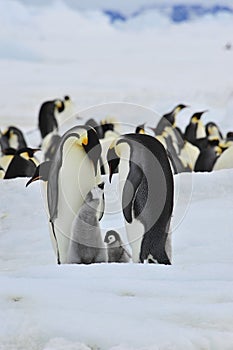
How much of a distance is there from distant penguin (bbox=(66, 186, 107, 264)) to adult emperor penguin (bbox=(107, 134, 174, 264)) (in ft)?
0.56

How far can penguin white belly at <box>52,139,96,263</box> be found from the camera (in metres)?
3.43

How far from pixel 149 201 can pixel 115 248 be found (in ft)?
1.09

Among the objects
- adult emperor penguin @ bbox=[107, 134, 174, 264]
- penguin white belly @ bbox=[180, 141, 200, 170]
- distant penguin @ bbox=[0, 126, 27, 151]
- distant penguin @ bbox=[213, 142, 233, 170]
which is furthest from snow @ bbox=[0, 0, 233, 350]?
distant penguin @ bbox=[0, 126, 27, 151]

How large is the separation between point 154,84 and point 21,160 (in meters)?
22.5

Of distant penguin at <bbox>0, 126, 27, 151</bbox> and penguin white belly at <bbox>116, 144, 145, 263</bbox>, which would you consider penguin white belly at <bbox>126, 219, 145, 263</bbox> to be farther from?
distant penguin at <bbox>0, 126, 27, 151</bbox>

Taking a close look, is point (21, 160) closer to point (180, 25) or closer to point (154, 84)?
point (154, 84)

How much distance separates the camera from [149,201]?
3.24 meters

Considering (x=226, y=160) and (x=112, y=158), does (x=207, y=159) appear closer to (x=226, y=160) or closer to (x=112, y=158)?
(x=226, y=160)

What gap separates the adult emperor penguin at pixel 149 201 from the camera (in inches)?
127

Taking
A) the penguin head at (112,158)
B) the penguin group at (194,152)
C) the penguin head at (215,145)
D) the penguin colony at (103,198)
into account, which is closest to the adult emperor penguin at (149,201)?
the penguin colony at (103,198)

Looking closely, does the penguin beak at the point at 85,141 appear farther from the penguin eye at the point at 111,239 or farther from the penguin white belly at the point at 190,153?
the penguin white belly at the point at 190,153

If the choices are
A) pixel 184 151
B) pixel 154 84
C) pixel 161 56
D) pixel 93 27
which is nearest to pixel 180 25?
pixel 93 27

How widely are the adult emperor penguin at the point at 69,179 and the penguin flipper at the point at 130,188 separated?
0.25 metres

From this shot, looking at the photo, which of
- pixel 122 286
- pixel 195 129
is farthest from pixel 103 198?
pixel 195 129
